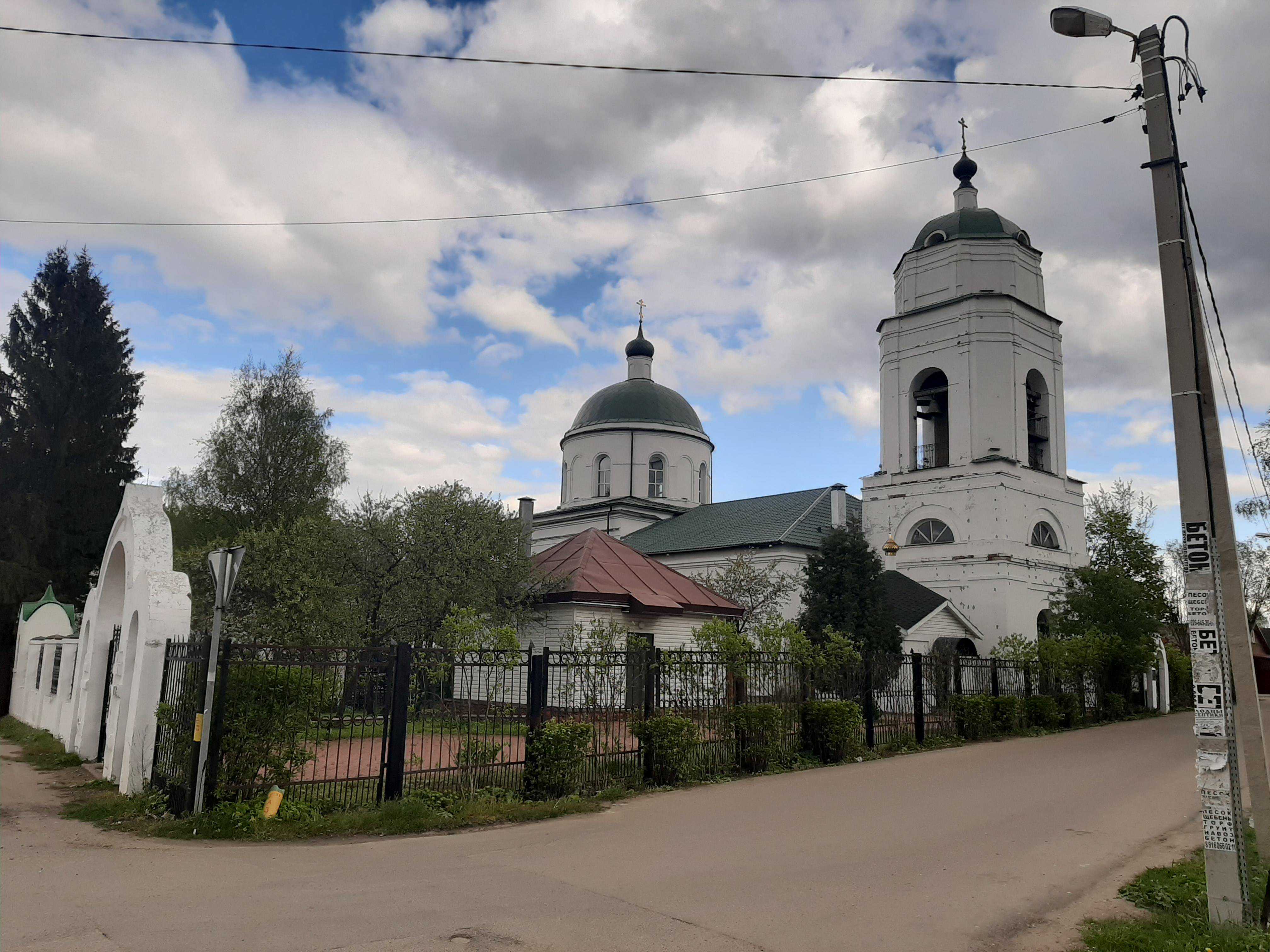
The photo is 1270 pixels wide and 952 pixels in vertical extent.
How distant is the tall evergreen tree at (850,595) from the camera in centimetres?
2442

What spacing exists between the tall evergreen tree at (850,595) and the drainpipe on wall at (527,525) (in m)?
8.01

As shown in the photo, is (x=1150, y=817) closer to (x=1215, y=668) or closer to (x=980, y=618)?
(x=1215, y=668)

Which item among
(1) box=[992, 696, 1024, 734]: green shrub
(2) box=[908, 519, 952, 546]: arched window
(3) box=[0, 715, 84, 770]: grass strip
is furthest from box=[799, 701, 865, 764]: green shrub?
(2) box=[908, 519, 952, 546]: arched window

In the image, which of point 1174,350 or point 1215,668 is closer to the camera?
point 1215,668

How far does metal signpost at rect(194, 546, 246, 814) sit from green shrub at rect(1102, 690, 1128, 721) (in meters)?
24.6

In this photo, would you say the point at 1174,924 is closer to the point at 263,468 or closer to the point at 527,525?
the point at 527,525

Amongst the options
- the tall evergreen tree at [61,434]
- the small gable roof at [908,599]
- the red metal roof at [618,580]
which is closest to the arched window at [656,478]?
the small gable roof at [908,599]

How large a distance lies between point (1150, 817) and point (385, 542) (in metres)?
16.0

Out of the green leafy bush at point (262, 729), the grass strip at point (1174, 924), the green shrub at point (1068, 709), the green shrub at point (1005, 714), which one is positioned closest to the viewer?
the grass strip at point (1174, 924)

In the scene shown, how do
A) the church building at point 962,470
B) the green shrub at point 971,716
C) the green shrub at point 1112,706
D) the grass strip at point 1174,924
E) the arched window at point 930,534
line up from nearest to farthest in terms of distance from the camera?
the grass strip at point 1174,924 < the green shrub at point 971,716 < the green shrub at point 1112,706 < the church building at point 962,470 < the arched window at point 930,534

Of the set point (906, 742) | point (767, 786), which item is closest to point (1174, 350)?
point (767, 786)

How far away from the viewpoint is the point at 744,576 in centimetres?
3050

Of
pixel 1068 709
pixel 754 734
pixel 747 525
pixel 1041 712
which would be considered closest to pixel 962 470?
pixel 747 525

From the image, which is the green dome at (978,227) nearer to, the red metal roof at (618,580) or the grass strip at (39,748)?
the red metal roof at (618,580)
